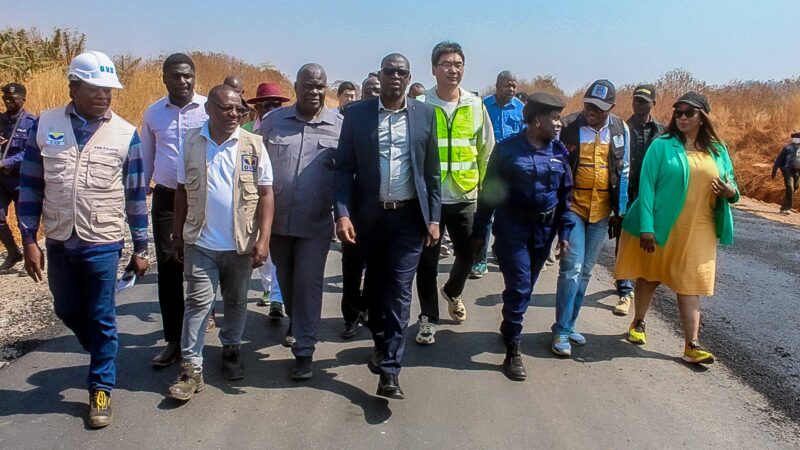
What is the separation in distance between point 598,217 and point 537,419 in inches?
74.5

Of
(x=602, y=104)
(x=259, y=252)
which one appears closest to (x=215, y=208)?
(x=259, y=252)

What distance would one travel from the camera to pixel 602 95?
4.79 m

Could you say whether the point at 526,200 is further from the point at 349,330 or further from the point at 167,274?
the point at 167,274

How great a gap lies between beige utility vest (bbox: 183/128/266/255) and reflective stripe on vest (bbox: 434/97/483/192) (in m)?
1.44

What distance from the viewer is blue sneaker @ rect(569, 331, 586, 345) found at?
4.95 metres

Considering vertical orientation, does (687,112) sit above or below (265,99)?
above

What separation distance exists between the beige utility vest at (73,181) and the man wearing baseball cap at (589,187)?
3.25 metres

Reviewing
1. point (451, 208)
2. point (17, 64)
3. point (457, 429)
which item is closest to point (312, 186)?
point (451, 208)

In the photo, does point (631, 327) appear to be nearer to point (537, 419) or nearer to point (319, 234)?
point (537, 419)

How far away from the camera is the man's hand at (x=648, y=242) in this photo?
4695 mm

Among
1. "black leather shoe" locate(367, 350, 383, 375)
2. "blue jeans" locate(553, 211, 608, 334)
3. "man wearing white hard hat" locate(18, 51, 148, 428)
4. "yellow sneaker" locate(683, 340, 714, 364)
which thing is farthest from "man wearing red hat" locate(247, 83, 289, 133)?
"yellow sneaker" locate(683, 340, 714, 364)

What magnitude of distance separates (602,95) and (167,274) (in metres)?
3.56

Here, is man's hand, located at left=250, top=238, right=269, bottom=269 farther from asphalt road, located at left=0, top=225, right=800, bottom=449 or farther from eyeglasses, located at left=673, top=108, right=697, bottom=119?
eyeglasses, located at left=673, top=108, right=697, bottom=119

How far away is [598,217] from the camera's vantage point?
4898 mm
